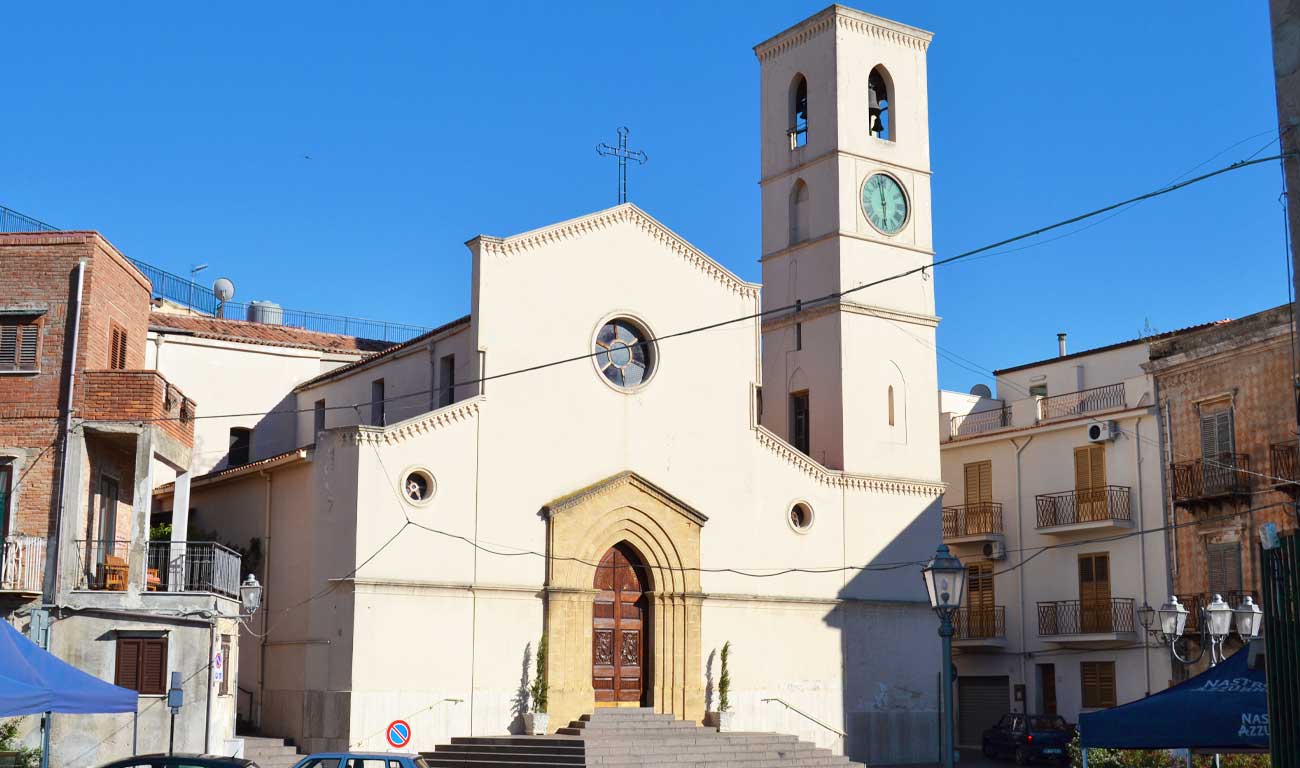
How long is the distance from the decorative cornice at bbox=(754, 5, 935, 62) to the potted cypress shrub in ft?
53.4

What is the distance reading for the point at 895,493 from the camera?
3662cm

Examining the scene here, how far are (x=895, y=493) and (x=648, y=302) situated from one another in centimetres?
763

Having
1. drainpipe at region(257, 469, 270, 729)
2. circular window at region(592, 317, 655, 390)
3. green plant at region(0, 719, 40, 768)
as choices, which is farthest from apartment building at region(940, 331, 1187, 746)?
green plant at region(0, 719, 40, 768)

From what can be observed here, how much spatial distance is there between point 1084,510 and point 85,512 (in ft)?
81.0

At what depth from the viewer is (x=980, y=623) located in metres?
42.2

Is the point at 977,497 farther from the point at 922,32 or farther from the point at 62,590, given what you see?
the point at 62,590

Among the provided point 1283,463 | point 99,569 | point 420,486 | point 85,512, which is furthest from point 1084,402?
→ point 85,512

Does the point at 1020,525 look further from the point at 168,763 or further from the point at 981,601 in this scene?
the point at 168,763

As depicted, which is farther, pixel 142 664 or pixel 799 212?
pixel 799 212

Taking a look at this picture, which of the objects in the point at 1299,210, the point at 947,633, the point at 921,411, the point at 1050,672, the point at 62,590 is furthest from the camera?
the point at 1050,672

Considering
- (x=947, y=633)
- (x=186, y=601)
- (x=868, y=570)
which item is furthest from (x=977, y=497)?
(x=947, y=633)

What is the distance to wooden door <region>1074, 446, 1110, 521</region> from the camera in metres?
39.4

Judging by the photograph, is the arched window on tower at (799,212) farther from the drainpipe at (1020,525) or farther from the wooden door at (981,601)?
the wooden door at (981,601)

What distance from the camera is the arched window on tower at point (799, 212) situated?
37938mm
